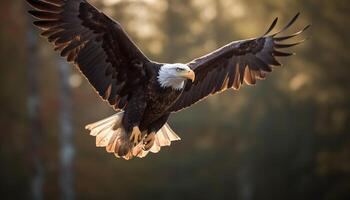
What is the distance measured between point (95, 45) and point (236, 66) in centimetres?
172

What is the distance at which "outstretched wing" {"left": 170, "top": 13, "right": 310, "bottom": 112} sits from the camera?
362 inches

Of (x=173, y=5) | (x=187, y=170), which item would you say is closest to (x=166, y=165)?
(x=187, y=170)

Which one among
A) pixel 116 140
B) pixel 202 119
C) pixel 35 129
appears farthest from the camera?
pixel 202 119

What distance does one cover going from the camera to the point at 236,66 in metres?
9.31

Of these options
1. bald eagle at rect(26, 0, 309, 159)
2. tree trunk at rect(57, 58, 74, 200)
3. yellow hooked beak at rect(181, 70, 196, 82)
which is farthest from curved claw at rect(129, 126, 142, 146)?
tree trunk at rect(57, 58, 74, 200)

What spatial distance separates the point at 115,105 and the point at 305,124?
1094 centimetres

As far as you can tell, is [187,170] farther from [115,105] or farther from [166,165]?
[115,105]

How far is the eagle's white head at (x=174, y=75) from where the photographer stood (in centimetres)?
827

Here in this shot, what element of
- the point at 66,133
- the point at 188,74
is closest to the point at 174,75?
the point at 188,74

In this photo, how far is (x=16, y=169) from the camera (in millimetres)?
20562

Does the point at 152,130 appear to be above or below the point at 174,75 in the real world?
→ below

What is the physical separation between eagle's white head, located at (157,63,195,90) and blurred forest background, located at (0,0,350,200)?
8.53 m

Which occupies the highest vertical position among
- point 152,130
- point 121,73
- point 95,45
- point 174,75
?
point 95,45

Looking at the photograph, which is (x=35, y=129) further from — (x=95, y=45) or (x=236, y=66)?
(x=95, y=45)
